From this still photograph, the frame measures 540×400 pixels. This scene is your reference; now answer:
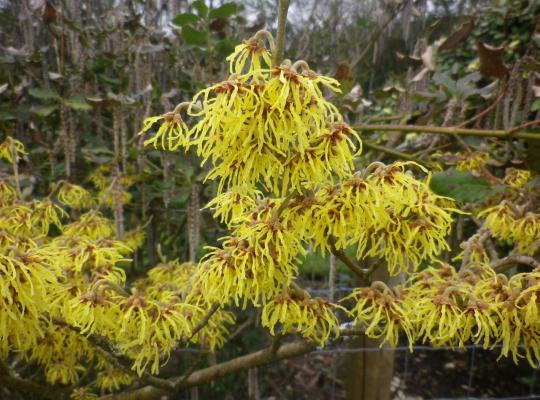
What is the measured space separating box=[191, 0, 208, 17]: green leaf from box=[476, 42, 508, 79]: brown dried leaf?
849mm

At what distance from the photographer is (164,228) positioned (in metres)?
2.11

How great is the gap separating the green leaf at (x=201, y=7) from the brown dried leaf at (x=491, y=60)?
0.85 meters

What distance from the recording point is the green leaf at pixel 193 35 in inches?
57.6

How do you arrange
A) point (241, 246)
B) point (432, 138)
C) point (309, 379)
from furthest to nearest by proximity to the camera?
1. point (309, 379)
2. point (432, 138)
3. point (241, 246)

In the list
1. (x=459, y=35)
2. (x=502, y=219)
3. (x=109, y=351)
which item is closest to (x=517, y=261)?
(x=502, y=219)

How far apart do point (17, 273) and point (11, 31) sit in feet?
5.96

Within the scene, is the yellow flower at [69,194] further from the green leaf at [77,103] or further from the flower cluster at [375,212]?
the flower cluster at [375,212]

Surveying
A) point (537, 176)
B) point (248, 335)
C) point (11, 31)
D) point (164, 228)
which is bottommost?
point (248, 335)

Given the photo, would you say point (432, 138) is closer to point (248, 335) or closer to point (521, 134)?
point (521, 134)

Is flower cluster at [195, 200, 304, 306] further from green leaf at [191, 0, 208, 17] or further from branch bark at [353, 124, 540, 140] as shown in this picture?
green leaf at [191, 0, 208, 17]

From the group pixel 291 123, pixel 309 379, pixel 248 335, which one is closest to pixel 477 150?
pixel 291 123

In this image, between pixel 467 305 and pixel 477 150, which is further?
pixel 477 150

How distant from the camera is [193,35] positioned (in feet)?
4.86

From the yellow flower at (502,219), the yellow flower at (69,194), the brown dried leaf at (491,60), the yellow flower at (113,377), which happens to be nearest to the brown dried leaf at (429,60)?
the brown dried leaf at (491,60)
